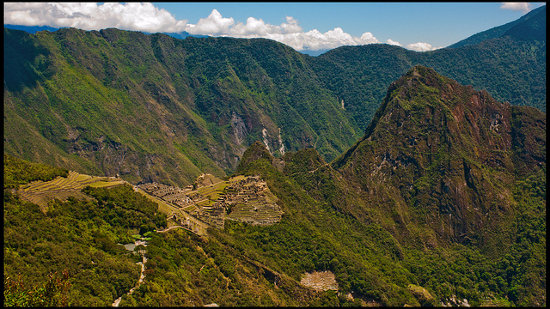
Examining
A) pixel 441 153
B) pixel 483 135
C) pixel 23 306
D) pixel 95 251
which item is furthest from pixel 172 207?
pixel 483 135

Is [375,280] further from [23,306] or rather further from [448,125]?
[448,125]

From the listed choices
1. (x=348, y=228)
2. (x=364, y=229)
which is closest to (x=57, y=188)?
(x=348, y=228)

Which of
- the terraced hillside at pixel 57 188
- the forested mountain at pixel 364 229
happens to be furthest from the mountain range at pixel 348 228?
the terraced hillside at pixel 57 188

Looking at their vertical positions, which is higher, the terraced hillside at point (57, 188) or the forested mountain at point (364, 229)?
the terraced hillside at point (57, 188)

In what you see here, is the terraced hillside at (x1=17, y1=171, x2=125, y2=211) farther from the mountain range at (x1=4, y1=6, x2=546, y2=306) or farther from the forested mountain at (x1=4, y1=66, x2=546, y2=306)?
the forested mountain at (x1=4, y1=66, x2=546, y2=306)

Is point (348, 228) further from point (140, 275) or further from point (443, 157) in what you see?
point (140, 275)

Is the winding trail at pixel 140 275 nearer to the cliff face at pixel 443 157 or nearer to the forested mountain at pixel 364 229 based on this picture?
the forested mountain at pixel 364 229
